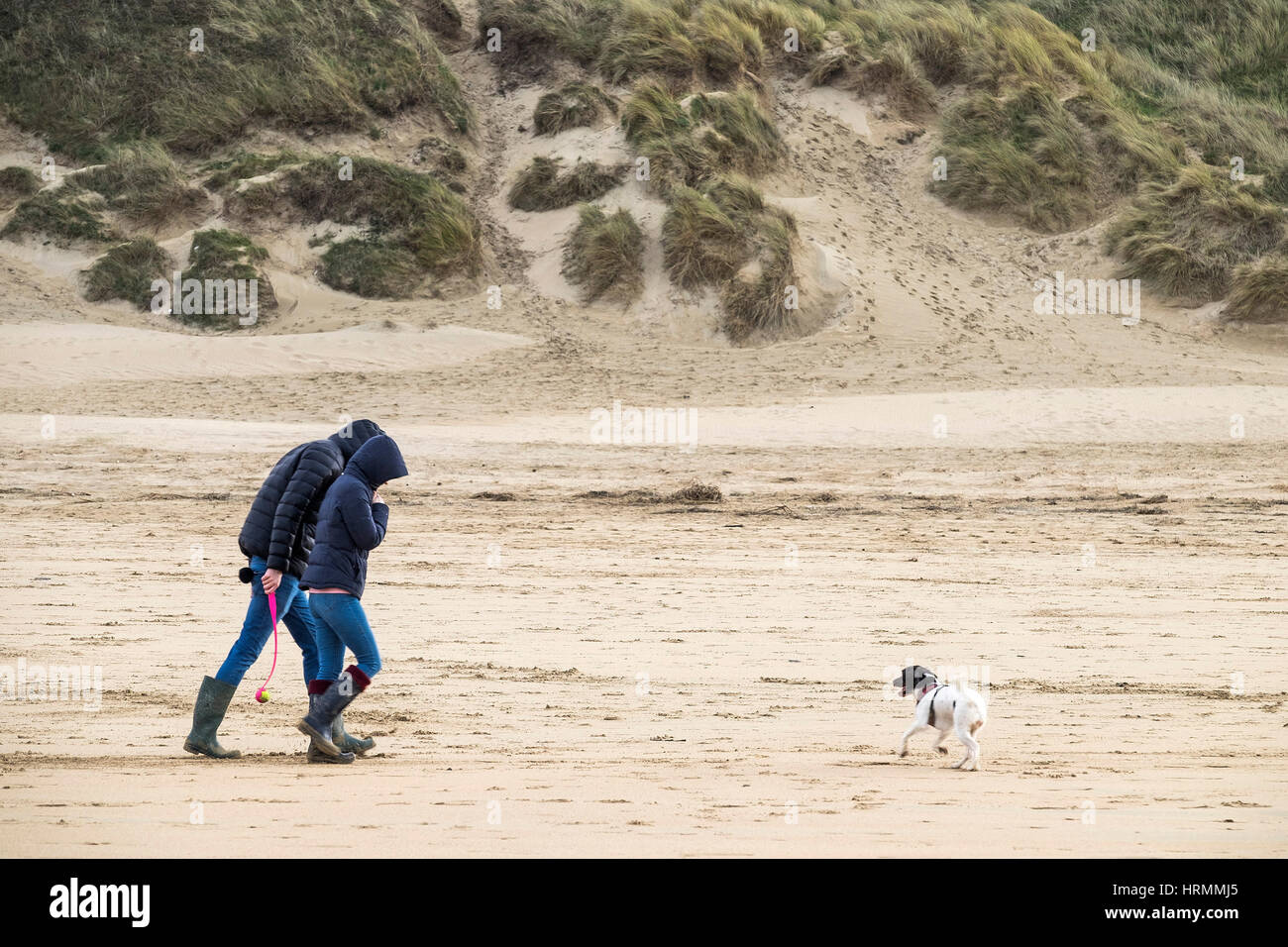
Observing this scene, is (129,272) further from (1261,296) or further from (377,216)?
(1261,296)

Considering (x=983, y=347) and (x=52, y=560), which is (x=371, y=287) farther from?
(x=52, y=560)

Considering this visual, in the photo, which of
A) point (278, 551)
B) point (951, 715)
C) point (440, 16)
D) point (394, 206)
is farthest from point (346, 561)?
point (440, 16)

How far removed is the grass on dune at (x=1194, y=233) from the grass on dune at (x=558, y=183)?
32.0ft

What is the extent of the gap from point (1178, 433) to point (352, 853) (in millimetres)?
14895

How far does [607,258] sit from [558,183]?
2.88 m

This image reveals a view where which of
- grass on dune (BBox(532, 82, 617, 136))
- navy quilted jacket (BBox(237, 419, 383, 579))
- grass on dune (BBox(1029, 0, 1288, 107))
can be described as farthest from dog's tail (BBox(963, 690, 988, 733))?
grass on dune (BBox(1029, 0, 1288, 107))

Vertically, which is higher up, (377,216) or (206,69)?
(206,69)

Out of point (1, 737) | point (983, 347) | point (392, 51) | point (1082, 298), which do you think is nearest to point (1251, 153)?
point (1082, 298)

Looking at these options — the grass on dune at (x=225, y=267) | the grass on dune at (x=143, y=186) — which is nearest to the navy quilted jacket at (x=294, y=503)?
the grass on dune at (x=225, y=267)

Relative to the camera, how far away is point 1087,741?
5555mm

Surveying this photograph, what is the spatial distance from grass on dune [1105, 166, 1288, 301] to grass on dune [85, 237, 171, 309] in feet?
57.0

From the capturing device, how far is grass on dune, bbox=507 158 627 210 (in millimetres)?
24500

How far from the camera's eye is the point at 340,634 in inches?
207

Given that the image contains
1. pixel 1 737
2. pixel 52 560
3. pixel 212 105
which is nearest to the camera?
pixel 1 737
